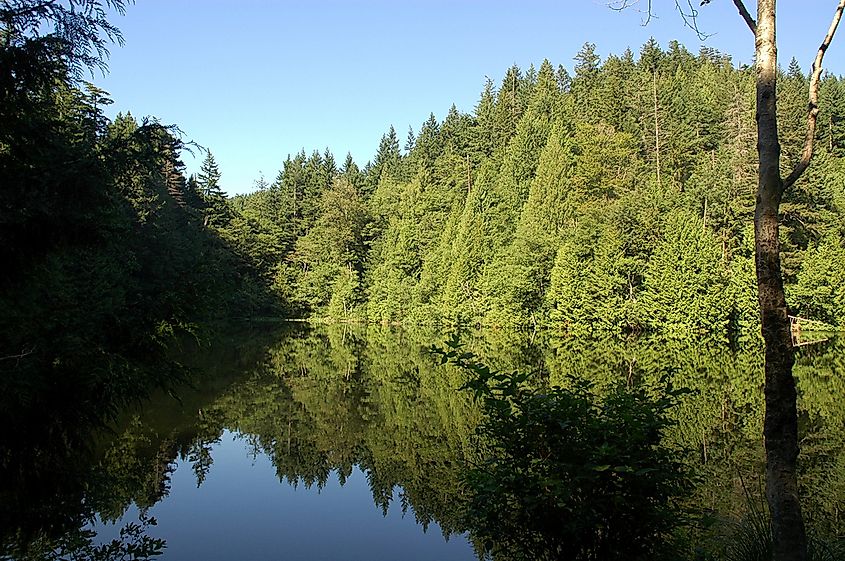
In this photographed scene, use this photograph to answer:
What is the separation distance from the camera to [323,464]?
1347 centimetres

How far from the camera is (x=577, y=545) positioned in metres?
5.33

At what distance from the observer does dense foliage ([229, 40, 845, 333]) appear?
40.8m

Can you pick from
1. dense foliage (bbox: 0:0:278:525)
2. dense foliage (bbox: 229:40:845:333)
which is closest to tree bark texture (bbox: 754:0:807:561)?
dense foliage (bbox: 0:0:278:525)

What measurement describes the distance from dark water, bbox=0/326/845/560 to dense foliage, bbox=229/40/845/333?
655 inches

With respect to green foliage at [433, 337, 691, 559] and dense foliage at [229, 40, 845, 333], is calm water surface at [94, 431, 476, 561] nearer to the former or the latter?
green foliage at [433, 337, 691, 559]

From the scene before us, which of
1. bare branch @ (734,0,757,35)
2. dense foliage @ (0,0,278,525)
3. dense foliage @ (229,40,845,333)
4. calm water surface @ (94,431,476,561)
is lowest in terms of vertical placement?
calm water surface @ (94,431,476,561)

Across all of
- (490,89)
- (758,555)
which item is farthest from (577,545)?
(490,89)

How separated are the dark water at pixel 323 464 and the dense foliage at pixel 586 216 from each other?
655 inches

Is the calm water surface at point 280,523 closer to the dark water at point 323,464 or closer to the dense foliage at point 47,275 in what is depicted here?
the dark water at point 323,464

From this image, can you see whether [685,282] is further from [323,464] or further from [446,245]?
[323,464]

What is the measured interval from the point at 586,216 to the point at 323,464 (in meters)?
35.8

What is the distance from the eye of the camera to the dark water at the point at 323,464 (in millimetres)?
8820

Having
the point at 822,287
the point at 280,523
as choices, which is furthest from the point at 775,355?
the point at 822,287

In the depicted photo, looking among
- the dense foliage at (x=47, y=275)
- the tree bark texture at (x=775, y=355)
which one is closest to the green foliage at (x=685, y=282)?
the tree bark texture at (x=775, y=355)
